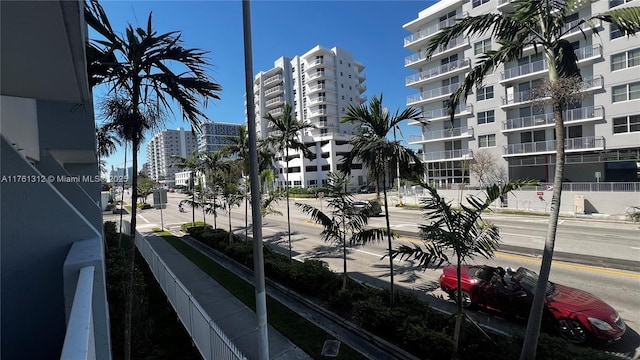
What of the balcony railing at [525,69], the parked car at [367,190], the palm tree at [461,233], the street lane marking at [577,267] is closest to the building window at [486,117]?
the balcony railing at [525,69]

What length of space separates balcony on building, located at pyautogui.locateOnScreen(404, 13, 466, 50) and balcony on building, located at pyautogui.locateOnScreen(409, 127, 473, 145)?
1166 centimetres

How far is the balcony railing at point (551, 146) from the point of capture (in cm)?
2583

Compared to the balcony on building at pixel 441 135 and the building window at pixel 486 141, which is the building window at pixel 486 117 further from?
the building window at pixel 486 141

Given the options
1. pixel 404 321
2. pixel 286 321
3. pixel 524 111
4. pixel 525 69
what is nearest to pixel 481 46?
pixel 525 69

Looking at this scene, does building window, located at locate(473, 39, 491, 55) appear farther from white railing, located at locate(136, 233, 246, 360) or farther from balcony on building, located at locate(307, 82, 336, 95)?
balcony on building, located at locate(307, 82, 336, 95)

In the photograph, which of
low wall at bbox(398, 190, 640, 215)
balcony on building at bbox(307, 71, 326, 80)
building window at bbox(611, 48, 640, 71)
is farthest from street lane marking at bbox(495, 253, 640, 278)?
balcony on building at bbox(307, 71, 326, 80)

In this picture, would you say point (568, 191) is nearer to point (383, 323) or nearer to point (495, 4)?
point (495, 4)

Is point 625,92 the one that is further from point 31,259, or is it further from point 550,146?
point 31,259

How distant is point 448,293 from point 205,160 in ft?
53.2

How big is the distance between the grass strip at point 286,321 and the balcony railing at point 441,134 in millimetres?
28764

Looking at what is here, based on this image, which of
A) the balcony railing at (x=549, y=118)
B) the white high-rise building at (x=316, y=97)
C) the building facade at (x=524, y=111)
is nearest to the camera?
the building facade at (x=524, y=111)

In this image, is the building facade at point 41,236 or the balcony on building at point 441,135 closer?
the building facade at point 41,236

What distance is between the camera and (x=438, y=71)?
37094 millimetres

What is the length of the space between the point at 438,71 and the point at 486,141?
35.6 feet
